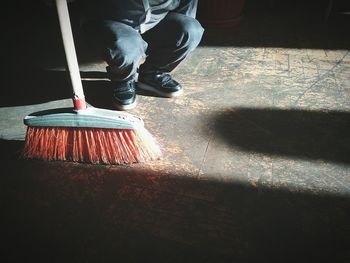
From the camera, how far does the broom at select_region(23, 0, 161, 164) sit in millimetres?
1134

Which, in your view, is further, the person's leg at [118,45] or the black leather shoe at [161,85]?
the black leather shoe at [161,85]

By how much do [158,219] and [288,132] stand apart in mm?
747

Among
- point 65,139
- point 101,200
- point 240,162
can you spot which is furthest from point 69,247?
point 240,162

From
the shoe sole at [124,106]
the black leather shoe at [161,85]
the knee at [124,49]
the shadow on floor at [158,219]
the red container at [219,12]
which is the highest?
the knee at [124,49]

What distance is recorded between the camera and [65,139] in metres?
1.21

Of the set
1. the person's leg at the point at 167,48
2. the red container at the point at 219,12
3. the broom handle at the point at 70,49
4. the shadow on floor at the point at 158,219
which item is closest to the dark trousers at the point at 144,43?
the person's leg at the point at 167,48

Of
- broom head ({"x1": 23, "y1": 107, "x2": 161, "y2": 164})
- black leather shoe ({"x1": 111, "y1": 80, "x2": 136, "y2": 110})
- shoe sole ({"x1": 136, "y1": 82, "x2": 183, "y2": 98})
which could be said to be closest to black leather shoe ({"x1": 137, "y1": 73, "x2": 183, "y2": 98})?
shoe sole ({"x1": 136, "y1": 82, "x2": 183, "y2": 98})

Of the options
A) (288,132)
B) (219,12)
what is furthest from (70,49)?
(219,12)

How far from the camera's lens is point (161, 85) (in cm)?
167

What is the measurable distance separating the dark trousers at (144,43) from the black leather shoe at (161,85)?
37 mm

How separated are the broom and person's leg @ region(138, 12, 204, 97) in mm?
540

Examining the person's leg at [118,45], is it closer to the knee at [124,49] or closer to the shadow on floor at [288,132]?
the knee at [124,49]

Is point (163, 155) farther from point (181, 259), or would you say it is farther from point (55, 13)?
point (55, 13)

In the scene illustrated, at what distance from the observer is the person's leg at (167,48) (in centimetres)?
151
